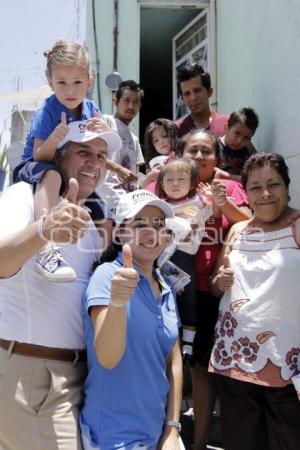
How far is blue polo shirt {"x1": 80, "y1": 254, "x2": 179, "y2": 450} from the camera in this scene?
1943mm

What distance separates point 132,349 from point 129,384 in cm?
14

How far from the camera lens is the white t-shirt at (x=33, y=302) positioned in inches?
78.9

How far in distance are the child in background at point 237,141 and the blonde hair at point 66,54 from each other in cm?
147

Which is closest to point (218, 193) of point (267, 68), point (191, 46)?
point (267, 68)

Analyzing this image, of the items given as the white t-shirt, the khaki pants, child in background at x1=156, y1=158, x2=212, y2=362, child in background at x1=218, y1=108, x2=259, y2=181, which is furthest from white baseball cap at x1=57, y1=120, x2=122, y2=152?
child in background at x1=218, y1=108, x2=259, y2=181

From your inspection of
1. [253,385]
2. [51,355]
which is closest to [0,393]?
[51,355]

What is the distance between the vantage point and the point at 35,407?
6.49 feet

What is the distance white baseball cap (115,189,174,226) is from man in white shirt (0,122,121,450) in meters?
0.26

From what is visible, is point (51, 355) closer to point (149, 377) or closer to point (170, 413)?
point (149, 377)

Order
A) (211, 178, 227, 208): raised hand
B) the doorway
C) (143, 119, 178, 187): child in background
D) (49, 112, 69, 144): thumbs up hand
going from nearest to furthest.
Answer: (49, 112, 69, 144): thumbs up hand < (211, 178, 227, 208): raised hand < (143, 119, 178, 187): child in background < the doorway

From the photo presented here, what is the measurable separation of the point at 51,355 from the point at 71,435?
1.11 feet

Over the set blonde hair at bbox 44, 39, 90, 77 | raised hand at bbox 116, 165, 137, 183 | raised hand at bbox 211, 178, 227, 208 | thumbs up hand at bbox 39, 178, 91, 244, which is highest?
blonde hair at bbox 44, 39, 90, 77

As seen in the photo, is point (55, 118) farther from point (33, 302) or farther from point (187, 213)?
point (33, 302)

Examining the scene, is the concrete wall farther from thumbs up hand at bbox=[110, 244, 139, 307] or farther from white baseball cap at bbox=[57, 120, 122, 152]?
thumbs up hand at bbox=[110, 244, 139, 307]
